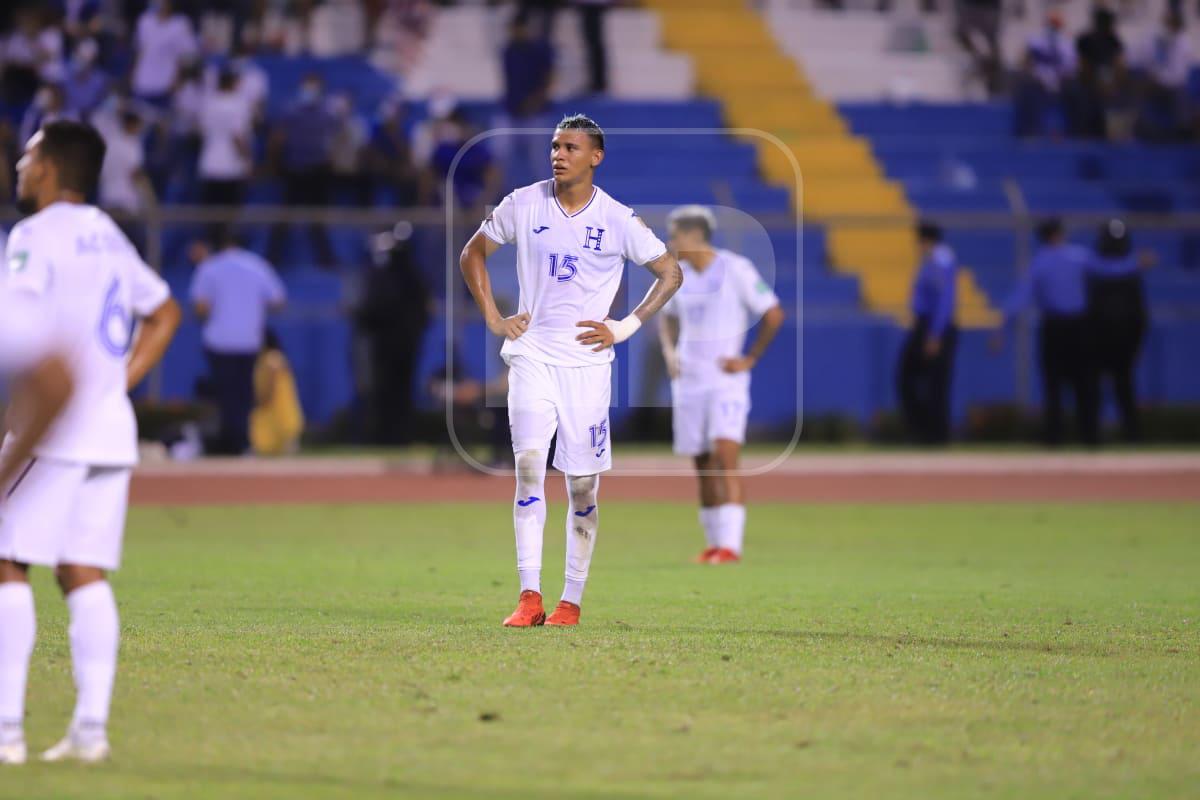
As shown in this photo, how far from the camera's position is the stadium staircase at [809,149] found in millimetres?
28719

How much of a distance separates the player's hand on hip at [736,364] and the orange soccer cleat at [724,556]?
1.31 m

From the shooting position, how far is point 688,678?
8328 mm

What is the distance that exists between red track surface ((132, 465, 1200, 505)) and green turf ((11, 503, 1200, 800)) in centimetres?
578

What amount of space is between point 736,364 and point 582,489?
15.0ft

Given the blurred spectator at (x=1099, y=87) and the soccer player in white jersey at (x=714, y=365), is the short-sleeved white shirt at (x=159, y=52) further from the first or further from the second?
the soccer player in white jersey at (x=714, y=365)

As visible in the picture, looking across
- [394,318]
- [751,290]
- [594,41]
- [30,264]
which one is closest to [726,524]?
[751,290]

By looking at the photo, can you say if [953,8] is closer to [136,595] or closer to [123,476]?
[136,595]

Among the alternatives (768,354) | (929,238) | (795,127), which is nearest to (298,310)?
(768,354)

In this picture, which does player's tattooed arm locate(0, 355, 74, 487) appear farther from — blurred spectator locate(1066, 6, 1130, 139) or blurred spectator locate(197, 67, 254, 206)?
blurred spectator locate(1066, 6, 1130, 139)

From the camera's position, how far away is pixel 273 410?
2475 centimetres

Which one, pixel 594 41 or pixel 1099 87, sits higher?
pixel 594 41

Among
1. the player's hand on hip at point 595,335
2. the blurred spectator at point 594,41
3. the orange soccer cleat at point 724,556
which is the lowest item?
the orange soccer cleat at point 724,556

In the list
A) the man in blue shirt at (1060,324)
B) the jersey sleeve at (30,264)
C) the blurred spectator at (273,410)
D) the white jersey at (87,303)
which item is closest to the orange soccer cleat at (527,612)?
the white jersey at (87,303)

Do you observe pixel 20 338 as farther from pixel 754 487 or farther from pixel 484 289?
pixel 754 487
